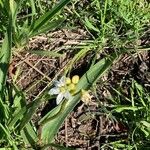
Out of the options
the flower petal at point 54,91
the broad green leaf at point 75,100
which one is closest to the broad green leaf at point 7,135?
the broad green leaf at point 75,100

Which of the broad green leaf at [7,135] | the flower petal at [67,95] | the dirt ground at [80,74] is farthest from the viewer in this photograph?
the dirt ground at [80,74]

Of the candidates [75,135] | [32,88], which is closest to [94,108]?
[75,135]

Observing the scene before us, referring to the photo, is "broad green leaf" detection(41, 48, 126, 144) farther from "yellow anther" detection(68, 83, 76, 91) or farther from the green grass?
"yellow anther" detection(68, 83, 76, 91)

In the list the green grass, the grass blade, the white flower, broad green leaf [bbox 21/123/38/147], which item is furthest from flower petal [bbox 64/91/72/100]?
the grass blade

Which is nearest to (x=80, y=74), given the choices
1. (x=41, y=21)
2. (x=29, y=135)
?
(x=41, y=21)

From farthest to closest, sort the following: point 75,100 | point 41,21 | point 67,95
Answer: point 41,21 → point 75,100 → point 67,95

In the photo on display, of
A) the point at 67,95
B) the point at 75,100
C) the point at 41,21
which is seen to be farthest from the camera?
the point at 41,21

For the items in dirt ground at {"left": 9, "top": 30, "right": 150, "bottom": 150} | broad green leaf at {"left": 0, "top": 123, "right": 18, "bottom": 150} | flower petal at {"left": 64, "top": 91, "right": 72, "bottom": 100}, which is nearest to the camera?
flower petal at {"left": 64, "top": 91, "right": 72, "bottom": 100}

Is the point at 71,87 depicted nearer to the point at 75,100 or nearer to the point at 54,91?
the point at 54,91

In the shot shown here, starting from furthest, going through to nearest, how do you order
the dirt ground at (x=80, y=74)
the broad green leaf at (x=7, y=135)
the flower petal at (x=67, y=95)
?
the dirt ground at (x=80, y=74)
the broad green leaf at (x=7, y=135)
the flower petal at (x=67, y=95)

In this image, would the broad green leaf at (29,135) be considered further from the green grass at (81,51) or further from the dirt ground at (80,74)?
the dirt ground at (80,74)

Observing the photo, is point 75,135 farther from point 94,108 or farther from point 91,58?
point 91,58
